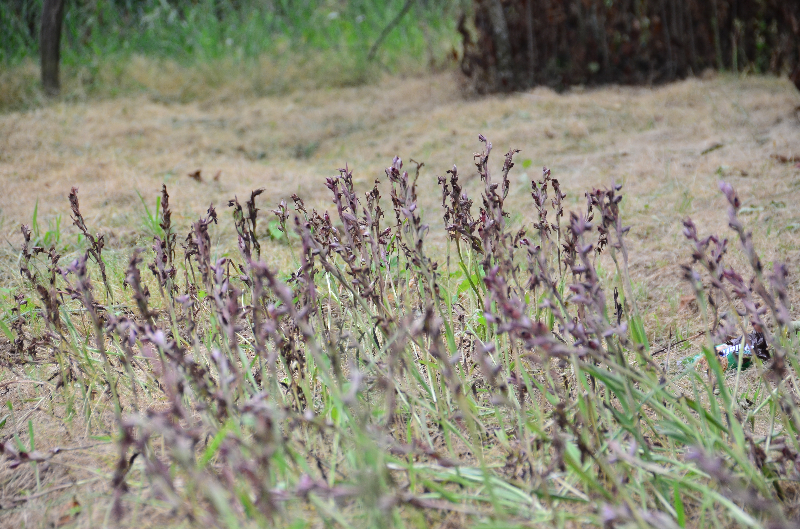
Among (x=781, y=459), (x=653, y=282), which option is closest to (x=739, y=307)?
(x=653, y=282)

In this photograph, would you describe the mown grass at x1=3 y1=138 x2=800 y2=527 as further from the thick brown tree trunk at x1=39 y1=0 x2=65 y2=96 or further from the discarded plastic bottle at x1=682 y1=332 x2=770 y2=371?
the thick brown tree trunk at x1=39 y1=0 x2=65 y2=96

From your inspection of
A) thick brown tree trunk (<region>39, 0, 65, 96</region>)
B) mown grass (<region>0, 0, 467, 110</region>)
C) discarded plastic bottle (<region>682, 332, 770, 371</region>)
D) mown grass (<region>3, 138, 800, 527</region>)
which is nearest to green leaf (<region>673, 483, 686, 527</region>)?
mown grass (<region>3, 138, 800, 527</region>)

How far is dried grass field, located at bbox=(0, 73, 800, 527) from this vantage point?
1.36m

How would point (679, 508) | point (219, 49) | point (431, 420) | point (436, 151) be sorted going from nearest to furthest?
1. point (679, 508)
2. point (431, 420)
3. point (436, 151)
4. point (219, 49)

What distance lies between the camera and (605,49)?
676 cm

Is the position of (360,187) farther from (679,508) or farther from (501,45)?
(679,508)

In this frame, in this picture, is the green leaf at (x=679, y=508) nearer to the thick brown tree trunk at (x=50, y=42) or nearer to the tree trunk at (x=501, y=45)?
the tree trunk at (x=501, y=45)

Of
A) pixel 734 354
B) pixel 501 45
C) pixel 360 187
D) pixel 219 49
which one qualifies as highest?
pixel 219 49

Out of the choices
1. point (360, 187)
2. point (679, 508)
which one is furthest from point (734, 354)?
point (360, 187)

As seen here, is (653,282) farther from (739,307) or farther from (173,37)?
(173,37)

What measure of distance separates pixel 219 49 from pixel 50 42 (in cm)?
236

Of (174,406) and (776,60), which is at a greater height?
(776,60)

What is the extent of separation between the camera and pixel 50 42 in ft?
22.9

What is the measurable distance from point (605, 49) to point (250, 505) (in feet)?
22.4
